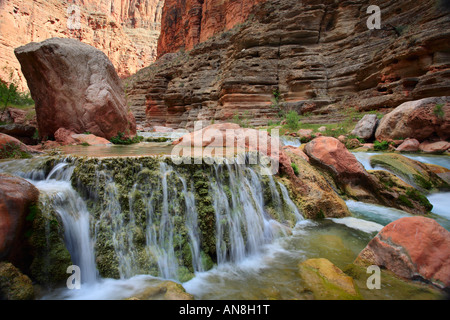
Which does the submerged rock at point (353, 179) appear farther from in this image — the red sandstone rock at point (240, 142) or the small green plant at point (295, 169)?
the red sandstone rock at point (240, 142)

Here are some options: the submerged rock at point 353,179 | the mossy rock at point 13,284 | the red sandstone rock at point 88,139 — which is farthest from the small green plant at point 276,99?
the mossy rock at point 13,284

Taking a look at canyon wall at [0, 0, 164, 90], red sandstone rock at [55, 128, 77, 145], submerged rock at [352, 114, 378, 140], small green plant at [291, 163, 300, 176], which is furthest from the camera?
canyon wall at [0, 0, 164, 90]

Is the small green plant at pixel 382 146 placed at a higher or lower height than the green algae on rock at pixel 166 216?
higher

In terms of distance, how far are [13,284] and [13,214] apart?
0.69 meters

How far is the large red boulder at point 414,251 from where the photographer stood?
2654 mm

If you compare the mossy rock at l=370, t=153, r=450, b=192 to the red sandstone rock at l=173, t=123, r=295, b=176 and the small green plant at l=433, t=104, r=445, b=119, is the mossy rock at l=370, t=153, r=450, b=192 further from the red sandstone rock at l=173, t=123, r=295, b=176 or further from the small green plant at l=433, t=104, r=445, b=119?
the red sandstone rock at l=173, t=123, r=295, b=176

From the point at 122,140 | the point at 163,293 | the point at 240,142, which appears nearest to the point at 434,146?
the point at 240,142

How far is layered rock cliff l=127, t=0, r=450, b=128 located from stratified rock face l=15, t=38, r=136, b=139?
383 inches

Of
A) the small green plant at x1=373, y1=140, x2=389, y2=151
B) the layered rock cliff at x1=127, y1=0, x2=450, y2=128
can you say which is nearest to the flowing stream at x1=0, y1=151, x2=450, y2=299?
the small green plant at x1=373, y1=140, x2=389, y2=151

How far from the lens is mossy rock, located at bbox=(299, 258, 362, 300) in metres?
2.48

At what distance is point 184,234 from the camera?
11.3ft

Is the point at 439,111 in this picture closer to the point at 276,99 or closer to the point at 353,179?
the point at 353,179

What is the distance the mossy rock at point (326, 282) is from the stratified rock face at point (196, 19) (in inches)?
1310
